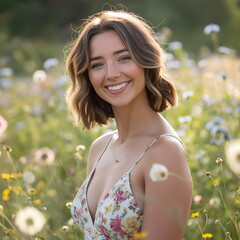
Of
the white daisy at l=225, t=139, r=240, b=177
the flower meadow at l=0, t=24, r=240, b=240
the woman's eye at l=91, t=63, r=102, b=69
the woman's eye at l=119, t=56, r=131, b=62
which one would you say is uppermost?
the woman's eye at l=119, t=56, r=131, b=62

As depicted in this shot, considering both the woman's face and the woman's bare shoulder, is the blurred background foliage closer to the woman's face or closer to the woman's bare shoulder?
the woman's bare shoulder

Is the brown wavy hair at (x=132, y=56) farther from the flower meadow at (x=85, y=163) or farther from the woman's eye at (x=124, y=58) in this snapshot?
the flower meadow at (x=85, y=163)

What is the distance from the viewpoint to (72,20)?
22328mm

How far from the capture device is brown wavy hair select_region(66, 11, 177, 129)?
2.33m

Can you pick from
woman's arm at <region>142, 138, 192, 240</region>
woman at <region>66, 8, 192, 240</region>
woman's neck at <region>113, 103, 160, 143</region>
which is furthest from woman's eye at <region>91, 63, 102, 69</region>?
woman's arm at <region>142, 138, 192, 240</region>

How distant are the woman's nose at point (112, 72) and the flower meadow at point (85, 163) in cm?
51

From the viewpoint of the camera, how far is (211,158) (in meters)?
3.47

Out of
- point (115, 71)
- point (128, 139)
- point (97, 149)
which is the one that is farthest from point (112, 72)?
point (97, 149)

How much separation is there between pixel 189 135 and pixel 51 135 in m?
1.91

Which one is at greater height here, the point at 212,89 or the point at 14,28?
the point at 14,28

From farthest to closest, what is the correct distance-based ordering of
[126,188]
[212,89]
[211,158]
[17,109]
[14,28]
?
[14,28]
[17,109]
[212,89]
[211,158]
[126,188]

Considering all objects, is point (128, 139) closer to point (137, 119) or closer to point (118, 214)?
point (137, 119)

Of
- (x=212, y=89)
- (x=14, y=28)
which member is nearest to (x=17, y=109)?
(x=212, y=89)

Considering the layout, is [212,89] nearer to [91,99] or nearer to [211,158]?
[211,158]
